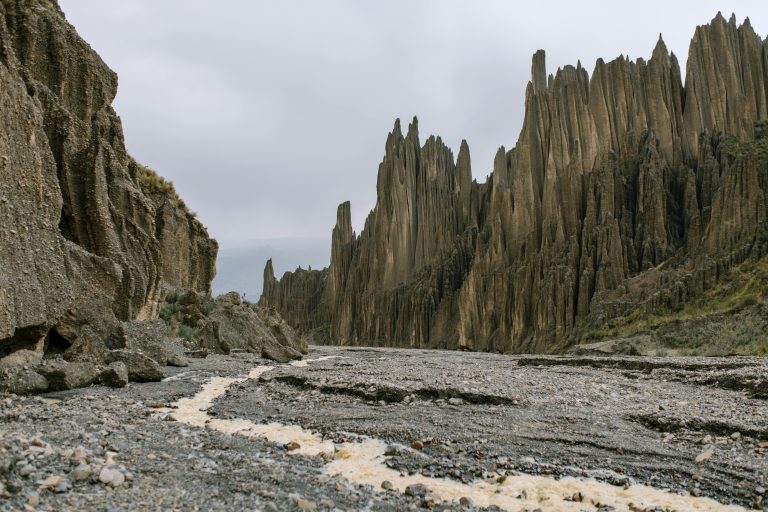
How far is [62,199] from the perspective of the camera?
63.8ft

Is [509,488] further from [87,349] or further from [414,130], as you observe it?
[414,130]

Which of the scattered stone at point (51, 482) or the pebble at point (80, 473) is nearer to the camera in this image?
the scattered stone at point (51, 482)

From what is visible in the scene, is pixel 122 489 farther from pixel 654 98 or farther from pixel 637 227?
pixel 654 98

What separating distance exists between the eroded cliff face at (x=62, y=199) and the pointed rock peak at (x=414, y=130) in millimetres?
86493

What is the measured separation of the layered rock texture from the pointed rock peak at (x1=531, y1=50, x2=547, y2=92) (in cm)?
19

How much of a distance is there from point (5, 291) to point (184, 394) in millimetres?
4746

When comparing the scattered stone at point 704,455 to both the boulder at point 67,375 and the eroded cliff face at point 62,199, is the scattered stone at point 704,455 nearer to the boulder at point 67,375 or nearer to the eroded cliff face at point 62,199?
the boulder at point 67,375

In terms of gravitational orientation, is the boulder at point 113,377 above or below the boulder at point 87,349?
A: below

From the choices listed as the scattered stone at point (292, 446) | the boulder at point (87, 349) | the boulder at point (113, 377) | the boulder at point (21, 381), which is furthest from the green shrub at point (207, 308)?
the scattered stone at point (292, 446)

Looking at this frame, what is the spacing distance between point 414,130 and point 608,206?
62.2 meters

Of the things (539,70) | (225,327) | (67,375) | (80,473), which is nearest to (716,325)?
(225,327)

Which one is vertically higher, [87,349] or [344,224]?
[344,224]

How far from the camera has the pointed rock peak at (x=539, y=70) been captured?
78875mm

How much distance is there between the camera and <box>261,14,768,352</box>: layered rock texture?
153 ft
